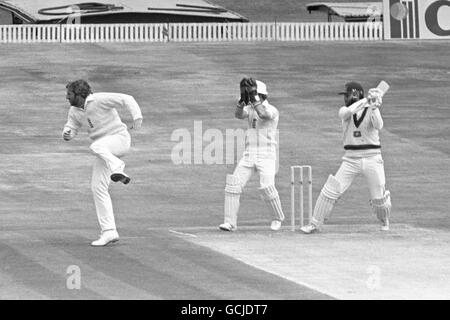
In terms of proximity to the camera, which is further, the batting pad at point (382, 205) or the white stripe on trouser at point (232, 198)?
the white stripe on trouser at point (232, 198)

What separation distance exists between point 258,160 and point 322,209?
120cm

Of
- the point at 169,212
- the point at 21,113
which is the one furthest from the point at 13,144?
the point at 169,212

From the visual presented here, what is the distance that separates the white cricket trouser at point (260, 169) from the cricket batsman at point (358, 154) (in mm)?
846

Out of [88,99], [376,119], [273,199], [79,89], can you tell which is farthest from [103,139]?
[376,119]

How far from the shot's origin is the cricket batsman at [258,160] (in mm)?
20781

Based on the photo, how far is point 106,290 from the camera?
50.8 ft

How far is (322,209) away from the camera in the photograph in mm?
20562

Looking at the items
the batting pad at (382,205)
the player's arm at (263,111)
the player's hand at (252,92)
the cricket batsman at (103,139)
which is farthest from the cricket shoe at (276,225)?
the cricket batsman at (103,139)

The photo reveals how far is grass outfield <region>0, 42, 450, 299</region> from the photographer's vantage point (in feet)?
55.8

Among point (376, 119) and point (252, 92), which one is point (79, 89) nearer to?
point (252, 92)

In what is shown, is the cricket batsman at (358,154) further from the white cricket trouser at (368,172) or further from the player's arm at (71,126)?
the player's arm at (71,126)

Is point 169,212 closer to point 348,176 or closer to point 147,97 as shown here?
point 348,176

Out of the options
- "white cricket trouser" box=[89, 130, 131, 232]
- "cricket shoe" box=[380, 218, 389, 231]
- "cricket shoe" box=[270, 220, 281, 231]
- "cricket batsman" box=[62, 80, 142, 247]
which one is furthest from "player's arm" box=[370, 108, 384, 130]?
"white cricket trouser" box=[89, 130, 131, 232]
